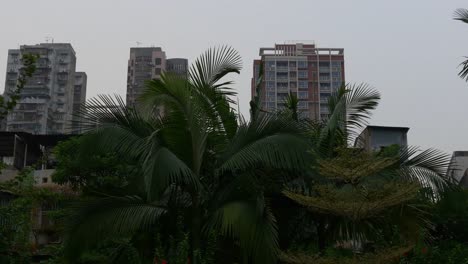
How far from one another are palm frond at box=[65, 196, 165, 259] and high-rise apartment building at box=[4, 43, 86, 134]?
57.7 m

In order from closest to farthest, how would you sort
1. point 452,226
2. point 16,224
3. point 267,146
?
point 16,224 < point 267,146 < point 452,226

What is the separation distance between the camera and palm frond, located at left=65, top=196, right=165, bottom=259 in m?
7.62

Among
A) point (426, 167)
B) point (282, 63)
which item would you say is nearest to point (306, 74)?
point (282, 63)

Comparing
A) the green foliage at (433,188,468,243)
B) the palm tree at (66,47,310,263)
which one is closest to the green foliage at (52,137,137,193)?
the palm tree at (66,47,310,263)

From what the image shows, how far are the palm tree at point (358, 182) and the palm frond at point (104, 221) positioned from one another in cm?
213

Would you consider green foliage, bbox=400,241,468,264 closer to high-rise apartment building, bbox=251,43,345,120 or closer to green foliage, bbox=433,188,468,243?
green foliage, bbox=433,188,468,243

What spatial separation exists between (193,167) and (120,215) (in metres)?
1.26

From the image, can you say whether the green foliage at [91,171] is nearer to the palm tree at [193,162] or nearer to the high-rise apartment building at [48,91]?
the palm tree at [193,162]

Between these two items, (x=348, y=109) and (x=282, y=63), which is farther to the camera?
(x=282, y=63)

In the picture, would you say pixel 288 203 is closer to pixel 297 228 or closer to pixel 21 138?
pixel 297 228

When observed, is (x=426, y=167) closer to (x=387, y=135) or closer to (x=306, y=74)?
(x=387, y=135)

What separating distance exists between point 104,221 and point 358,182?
3599 millimetres

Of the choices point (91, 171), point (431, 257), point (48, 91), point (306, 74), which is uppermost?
point (306, 74)

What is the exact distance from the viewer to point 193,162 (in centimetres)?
827
